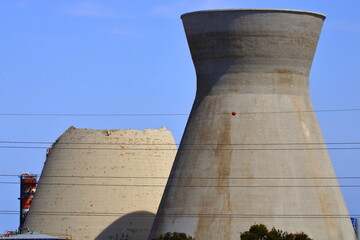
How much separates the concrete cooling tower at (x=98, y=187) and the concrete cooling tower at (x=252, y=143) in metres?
18.8

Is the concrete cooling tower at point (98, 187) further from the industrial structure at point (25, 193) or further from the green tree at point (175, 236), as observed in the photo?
the green tree at point (175, 236)

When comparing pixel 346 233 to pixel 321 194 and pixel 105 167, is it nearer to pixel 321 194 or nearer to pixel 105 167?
pixel 321 194

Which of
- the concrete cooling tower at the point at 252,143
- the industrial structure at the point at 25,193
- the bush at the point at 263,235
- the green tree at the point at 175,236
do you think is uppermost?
the industrial structure at the point at 25,193

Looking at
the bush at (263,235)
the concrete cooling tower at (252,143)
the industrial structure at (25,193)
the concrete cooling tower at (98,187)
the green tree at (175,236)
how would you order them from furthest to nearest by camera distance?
the industrial structure at (25,193) → the concrete cooling tower at (98,187) → the concrete cooling tower at (252,143) → the green tree at (175,236) → the bush at (263,235)

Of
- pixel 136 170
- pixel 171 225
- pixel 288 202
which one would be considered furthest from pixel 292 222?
pixel 136 170

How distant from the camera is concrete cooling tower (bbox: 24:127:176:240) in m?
64.2

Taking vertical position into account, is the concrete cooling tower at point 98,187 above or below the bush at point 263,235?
above

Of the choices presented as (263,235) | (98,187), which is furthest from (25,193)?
(263,235)

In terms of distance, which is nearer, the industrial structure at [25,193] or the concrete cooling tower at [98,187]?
the concrete cooling tower at [98,187]

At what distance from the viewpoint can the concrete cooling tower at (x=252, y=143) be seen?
43344 mm

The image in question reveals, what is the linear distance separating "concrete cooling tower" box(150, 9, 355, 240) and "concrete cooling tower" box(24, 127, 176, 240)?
1880cm

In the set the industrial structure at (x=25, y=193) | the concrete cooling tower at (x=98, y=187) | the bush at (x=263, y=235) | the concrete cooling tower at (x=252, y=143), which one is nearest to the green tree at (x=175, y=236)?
the concrete cooling tower at (x=252, y=143)

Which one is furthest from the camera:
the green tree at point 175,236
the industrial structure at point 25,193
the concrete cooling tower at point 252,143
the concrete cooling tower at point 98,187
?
the industrial structure at point 25,193

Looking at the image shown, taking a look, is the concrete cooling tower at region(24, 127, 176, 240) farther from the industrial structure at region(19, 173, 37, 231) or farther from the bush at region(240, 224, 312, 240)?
the bush at region(240, 224, 312, 240)
